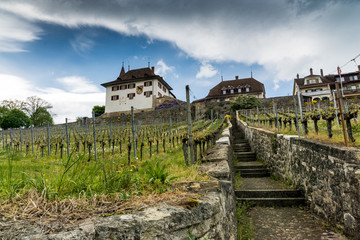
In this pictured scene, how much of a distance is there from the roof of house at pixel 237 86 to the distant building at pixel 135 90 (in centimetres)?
1089

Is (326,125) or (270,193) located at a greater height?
(326,125)

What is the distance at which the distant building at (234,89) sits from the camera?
43.0 metres

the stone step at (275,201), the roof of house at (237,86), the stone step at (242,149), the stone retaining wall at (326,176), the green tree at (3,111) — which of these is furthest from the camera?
the roof of house at (237,86)

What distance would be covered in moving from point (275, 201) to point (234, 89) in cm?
4088

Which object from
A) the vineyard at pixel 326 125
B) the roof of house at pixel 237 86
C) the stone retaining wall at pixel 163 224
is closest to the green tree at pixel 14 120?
the roof of house at pixel 237 86

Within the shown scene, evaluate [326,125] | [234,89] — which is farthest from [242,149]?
[234,89]

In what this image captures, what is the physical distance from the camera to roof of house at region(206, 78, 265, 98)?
→ 43300 millimetres

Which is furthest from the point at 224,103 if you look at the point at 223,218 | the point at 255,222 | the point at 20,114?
the point at 20,114

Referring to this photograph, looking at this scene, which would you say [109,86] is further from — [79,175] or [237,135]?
[79,175]

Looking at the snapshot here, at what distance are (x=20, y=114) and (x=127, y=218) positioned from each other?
49763 millimetres

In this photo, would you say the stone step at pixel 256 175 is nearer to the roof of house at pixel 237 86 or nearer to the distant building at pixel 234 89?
the distant building at pixel 234 89

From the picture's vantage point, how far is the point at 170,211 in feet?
5.54

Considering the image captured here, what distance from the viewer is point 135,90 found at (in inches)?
1608

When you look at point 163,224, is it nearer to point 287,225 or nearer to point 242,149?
point 287,225
